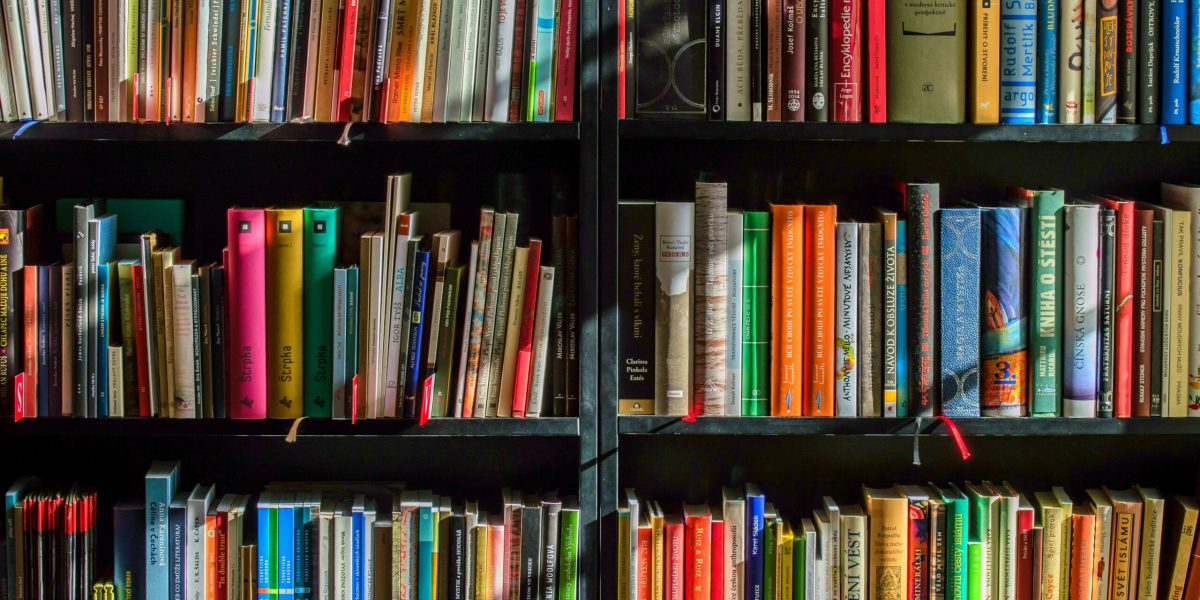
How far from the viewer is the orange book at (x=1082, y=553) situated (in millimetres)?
1807

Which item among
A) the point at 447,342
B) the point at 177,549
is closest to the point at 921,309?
the point at 447,342

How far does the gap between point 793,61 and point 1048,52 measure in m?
0.36

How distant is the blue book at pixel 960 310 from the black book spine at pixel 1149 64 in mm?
278

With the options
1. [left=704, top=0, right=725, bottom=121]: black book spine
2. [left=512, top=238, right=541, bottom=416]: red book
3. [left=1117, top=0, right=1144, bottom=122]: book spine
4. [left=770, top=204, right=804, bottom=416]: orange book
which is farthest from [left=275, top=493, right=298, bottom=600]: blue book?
[left=1117, top=0, right=1144, bottom=122]: book spine

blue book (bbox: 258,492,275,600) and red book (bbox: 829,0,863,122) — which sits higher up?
red book (bbox: 829,0,863,122)

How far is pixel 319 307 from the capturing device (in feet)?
5.63

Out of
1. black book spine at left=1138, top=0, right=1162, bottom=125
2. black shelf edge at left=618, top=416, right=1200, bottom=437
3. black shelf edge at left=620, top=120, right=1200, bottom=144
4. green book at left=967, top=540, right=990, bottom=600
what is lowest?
green book at left=967, top=540, right=990, bottom=600

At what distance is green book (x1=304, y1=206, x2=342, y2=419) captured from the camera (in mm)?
1705

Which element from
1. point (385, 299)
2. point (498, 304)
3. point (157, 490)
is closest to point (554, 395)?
point (498, 304)

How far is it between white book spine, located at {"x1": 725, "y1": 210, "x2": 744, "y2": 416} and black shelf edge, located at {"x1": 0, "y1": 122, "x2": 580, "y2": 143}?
0.87 ft

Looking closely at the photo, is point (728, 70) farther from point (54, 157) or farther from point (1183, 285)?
point (54, 157)

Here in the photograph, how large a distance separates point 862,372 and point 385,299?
69 cm

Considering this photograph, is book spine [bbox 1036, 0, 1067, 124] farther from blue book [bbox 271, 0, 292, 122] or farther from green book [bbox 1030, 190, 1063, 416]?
blue book [bbox 271, 0, 292, 122]

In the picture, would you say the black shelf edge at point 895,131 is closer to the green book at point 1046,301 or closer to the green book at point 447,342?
the green book at point 1046,301
